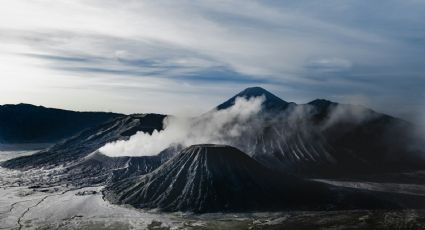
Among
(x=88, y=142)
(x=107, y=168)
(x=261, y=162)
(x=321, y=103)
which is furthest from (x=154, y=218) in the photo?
(x=321, y=103)

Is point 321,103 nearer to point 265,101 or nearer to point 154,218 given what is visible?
point 265,101

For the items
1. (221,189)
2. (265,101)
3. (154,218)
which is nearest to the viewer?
(154,218)

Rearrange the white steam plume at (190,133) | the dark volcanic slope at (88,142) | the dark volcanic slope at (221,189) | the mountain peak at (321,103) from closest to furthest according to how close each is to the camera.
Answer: the dark volcanic slope at (221,189) < the white steam plume at (190,133) < the dark volcanic slope at (88,142) < the mountain peak at (321,103)

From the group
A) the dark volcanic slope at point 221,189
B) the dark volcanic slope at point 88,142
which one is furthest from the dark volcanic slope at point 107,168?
the dark volcanic slope at point 221,189

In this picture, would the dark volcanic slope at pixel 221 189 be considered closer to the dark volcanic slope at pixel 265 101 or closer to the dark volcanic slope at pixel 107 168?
the dark volcanic slope at pixel 107 168

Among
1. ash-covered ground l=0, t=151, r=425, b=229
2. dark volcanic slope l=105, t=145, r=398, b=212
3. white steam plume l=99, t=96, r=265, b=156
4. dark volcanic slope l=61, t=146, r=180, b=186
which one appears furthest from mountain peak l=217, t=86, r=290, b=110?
ash-covered ground l=0, t=151, r=425, b=229

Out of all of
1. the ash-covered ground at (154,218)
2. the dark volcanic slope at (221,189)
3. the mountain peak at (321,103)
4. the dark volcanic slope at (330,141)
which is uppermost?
the mountain peak at (321,103)
